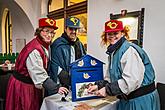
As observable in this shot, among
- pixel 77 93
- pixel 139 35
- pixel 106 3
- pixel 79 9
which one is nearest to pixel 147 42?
pixel 139 35

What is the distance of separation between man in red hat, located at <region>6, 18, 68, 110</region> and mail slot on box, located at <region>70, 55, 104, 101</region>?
15cm

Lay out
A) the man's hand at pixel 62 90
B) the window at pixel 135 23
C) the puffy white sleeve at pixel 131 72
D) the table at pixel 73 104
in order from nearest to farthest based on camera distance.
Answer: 1. the puffy white sleeve at pixel 131 72
2. the table at pixel 73 104
3. the man's hand at pixel 62 90
4. the window at pixel 135 23

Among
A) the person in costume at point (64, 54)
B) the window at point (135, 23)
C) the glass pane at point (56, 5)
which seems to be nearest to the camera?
the person in costume at point (64, 54)

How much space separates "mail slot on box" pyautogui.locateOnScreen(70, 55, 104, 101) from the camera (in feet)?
5.12

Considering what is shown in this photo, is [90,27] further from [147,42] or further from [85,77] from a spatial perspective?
[85,77]

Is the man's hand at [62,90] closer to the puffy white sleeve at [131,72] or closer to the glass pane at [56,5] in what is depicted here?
the puffy white sleeve at [131,72]

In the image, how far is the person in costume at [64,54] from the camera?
1.89 metres

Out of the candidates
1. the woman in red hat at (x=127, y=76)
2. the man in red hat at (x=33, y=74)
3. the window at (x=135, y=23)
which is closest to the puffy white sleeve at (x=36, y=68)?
the man in red hat at (x=33, y=74)

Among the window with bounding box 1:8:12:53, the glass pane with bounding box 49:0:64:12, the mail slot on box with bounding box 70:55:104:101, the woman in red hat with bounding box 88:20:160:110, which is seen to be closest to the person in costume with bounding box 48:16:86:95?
the mail slot on box with bounding box 70:55:104:101

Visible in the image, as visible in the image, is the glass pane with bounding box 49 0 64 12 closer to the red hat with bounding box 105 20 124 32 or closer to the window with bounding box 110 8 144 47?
the window with bounding box 110 8 144 47

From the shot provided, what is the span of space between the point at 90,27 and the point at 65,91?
1.72m

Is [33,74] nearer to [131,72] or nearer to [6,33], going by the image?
[131,72]

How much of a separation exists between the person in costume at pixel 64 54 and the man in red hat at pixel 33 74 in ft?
0.25

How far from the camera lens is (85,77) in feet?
5.24
